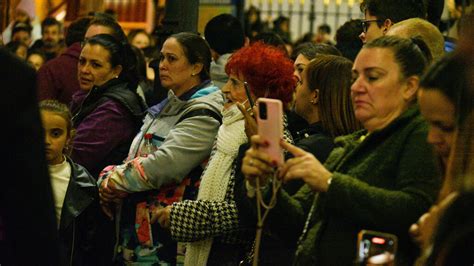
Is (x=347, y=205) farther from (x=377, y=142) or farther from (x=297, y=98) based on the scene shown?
(x=297, y=98)

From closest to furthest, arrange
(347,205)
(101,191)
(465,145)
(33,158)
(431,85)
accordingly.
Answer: (33,158) → (465,145) → (431,85) → (347,205) → (101,191)

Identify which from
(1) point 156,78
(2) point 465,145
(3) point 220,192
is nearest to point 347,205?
(2) point 465,145

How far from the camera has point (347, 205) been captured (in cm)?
488

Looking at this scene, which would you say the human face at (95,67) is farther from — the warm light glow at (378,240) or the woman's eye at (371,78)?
the warm light glow at (378,240)

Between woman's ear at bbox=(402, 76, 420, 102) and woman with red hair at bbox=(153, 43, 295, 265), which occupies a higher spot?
woman's ear at bbox=(402, 76, 420, 102)

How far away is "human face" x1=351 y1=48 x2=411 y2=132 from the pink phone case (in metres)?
0.41

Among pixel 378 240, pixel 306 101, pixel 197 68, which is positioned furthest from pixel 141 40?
pixel 378 240

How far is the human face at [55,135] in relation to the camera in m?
7.22

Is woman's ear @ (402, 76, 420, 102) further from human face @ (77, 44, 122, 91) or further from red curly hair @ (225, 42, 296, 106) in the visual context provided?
human face @ (77, 44, 122, 91)

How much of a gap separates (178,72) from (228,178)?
1.23m

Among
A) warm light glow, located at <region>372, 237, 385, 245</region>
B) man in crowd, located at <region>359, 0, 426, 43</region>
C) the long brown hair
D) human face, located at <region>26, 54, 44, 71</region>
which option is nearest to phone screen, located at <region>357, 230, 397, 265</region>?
warm light glow, located at <region>372, 237, 385, 245</region>

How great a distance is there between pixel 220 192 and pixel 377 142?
180 cm

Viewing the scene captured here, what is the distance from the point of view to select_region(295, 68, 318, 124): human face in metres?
6.34

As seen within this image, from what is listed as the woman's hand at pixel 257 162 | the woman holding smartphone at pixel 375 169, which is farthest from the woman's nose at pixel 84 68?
the woman's hand at pixel 257 162
